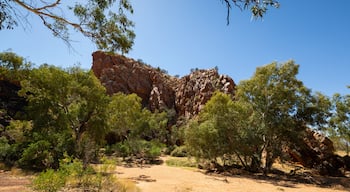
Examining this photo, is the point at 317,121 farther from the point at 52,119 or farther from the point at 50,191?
the point at 52,119

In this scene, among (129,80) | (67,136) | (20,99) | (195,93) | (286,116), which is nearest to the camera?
(67,136)

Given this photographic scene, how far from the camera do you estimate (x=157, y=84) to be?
4950cm

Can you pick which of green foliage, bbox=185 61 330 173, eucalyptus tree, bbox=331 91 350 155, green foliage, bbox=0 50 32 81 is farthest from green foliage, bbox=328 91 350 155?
green foliage, bbox=0 50 32 81

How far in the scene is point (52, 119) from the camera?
55.0 feet

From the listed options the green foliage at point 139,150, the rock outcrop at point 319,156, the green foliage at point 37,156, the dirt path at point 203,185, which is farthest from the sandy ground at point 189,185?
the green foliage at point 139,150

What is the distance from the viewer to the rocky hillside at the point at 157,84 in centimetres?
4350

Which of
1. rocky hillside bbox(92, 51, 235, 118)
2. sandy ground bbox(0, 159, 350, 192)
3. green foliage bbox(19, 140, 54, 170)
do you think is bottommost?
sandy ground bbox(0, 159, 350, 192)

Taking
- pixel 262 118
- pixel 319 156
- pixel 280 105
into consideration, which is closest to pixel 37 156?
pixel 262 118

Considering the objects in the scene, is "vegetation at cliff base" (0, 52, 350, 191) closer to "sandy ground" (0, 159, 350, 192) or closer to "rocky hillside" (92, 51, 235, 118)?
"sandy ground" (0, 159, 350, 192)

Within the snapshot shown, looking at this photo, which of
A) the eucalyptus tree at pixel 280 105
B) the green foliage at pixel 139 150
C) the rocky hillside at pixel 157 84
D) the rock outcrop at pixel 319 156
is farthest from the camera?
the rocky hillside at pixel 157 84

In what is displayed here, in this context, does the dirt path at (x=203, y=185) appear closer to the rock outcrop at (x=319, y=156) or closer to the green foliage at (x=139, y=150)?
the rock outcrop at (x=319, y=156)

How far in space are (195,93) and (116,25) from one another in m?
36.6

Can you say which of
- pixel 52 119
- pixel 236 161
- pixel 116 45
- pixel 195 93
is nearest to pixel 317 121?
pixel 236 161

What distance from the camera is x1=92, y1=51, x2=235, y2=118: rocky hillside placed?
43500 millimetres
